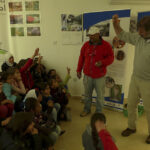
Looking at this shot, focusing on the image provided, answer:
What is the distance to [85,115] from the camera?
276cm

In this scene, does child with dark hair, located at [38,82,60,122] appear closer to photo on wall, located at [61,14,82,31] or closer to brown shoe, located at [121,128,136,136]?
brown shoe, located at [121,128,136,136]

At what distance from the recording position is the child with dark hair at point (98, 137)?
1172 millimetres

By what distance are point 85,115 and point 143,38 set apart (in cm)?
150

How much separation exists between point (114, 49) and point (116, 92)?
0.71 meters

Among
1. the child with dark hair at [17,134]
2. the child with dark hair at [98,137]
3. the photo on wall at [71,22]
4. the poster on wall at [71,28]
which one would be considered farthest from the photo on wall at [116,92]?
the child with dark hair at [17,134]

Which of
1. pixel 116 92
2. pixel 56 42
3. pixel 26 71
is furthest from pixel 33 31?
pixel 116 92

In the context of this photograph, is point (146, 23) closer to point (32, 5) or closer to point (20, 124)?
point (20, 124)

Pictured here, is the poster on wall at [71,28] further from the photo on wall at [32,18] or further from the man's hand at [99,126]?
the man's hand at [99,126]

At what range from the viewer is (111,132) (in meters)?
2.33

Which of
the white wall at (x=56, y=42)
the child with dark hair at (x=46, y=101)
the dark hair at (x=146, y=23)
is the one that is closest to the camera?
the dark hair at (x=146, y=23)

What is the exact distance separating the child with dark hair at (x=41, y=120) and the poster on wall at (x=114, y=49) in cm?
126

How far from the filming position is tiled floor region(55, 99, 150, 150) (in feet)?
6.77

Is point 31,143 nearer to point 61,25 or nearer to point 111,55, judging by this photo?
point 111,55

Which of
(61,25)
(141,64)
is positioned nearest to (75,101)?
(61,25)
